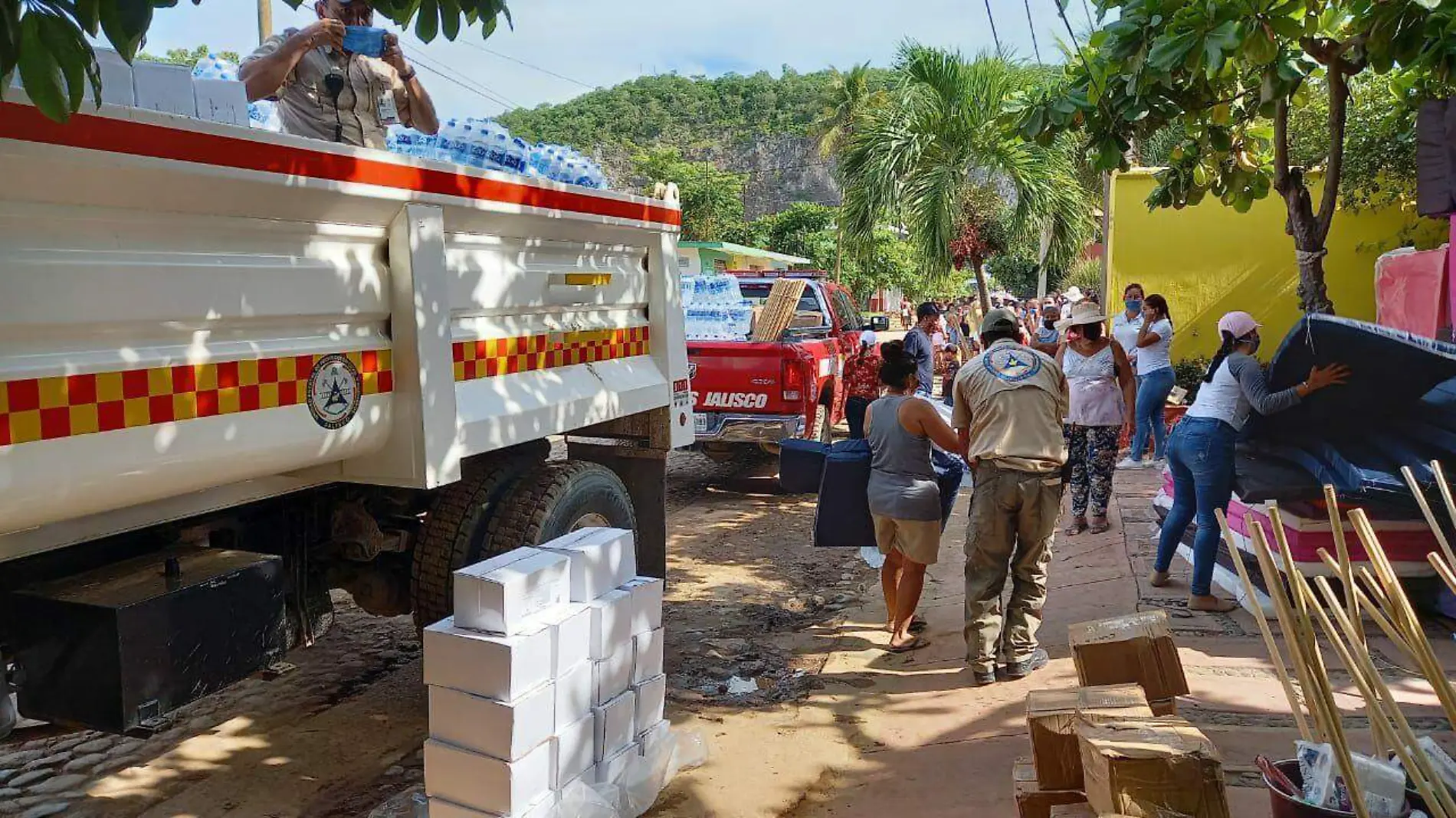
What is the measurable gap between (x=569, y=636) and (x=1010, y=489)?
2378 millimetres

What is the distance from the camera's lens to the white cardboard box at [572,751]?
329 cm

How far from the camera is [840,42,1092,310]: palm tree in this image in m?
11.2

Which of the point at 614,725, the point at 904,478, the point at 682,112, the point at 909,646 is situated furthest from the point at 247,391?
the point at 682,112

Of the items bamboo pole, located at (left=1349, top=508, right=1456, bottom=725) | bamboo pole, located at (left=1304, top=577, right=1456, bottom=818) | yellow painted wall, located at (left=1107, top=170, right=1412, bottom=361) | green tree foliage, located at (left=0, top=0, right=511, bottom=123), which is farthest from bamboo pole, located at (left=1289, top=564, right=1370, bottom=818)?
yellow painted wall, located at (left=1107, top=170, right=1412, bottom=361)

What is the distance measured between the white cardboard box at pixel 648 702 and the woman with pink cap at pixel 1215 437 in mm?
3219

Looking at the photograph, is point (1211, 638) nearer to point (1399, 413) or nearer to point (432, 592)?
point (1399, 413)

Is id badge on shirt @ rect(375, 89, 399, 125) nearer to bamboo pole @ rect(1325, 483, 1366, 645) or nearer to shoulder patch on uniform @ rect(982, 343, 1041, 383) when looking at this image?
shoulder patch on uniform @ rect(982, 343, 1041, 383)

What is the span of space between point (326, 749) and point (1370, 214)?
12345 millimetres

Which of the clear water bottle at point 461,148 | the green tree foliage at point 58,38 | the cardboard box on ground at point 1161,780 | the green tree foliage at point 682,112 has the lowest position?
the cardboard box on ground at point 1161,780

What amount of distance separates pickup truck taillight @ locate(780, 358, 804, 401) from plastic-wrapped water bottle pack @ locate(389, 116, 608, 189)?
15.6 feet

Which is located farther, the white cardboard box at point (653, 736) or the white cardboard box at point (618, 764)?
the white cardboard box at point (653, 736)

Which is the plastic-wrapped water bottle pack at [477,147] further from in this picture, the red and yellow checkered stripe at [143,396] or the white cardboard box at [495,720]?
the white cardboard box at [495,720]

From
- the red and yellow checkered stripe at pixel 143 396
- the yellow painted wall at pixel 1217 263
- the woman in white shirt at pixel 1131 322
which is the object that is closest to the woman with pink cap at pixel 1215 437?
the woman in white shirt at pixel 1131 322

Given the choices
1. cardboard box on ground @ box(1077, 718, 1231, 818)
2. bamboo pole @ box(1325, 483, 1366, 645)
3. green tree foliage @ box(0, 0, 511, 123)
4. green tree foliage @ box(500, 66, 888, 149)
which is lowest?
cardboard box on ground @ box(1077, 718, 1231, 818)
